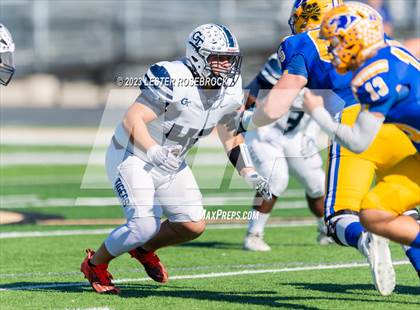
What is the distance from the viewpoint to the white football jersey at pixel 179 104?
607cm

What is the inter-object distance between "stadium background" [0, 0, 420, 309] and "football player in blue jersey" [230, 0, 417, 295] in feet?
1.75

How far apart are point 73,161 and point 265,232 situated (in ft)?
26.2

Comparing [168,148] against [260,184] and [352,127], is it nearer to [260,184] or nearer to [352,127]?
[260,184]

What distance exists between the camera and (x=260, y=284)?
6.65 meters

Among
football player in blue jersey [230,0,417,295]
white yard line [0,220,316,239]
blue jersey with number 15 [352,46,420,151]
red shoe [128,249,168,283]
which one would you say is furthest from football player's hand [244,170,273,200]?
white yard line [0,220,316,239]

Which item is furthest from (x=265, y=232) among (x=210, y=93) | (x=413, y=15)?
(x=413, y=15)

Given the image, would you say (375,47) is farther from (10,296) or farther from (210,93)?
(10,296)

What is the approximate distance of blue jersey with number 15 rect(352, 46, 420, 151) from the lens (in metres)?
5.06

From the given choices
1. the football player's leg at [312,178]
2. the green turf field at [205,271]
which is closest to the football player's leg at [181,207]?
the green turf field at [205,271]

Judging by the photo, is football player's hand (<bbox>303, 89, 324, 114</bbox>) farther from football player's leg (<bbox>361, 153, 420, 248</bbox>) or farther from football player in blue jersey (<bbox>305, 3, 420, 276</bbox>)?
football player's leg (<bbox>361, 153, 420, 248</bbox>)

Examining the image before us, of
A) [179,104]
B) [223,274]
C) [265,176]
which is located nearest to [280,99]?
[179,104]

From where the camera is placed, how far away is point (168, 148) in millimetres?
5973

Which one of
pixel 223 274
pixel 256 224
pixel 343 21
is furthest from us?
pixel 256 224

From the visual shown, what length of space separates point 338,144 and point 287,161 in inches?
118
